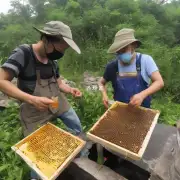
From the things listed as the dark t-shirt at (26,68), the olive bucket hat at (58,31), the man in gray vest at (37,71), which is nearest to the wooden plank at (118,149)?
the man in gray vest at (37,71)

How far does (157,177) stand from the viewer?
4.92 ft

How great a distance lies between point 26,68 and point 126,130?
1.59 m

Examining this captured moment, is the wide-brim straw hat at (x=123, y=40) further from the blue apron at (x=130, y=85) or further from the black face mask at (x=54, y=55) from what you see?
the black face mask at (x=54, y=55)

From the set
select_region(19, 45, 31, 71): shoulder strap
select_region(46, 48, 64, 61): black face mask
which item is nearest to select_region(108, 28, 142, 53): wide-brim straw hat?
select_region(46, 48, 64, 61): black face mask

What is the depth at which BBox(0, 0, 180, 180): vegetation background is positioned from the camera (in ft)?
14.3

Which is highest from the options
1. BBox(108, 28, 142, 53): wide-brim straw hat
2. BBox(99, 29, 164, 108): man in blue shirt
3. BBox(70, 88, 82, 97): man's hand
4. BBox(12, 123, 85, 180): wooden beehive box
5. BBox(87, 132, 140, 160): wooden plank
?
BBox(108, 28, 142, 53): wide-brim straw hat

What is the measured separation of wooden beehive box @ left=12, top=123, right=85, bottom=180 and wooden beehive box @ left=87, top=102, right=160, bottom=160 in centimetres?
31

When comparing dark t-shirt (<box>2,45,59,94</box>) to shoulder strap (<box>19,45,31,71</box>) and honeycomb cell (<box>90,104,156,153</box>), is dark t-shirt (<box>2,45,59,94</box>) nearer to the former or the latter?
shoulder strap (<box>19,45,31,71</box>)

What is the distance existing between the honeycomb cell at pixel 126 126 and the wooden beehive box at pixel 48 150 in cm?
35

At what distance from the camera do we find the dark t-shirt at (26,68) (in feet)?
8.41

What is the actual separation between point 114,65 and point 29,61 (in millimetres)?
1396

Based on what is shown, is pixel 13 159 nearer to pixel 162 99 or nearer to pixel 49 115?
pixel 49 115

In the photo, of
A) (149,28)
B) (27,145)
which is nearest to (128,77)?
(27,145)

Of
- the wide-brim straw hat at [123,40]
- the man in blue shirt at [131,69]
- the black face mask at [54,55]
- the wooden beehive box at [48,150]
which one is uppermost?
the wide-brim straw hat at [123,40]
